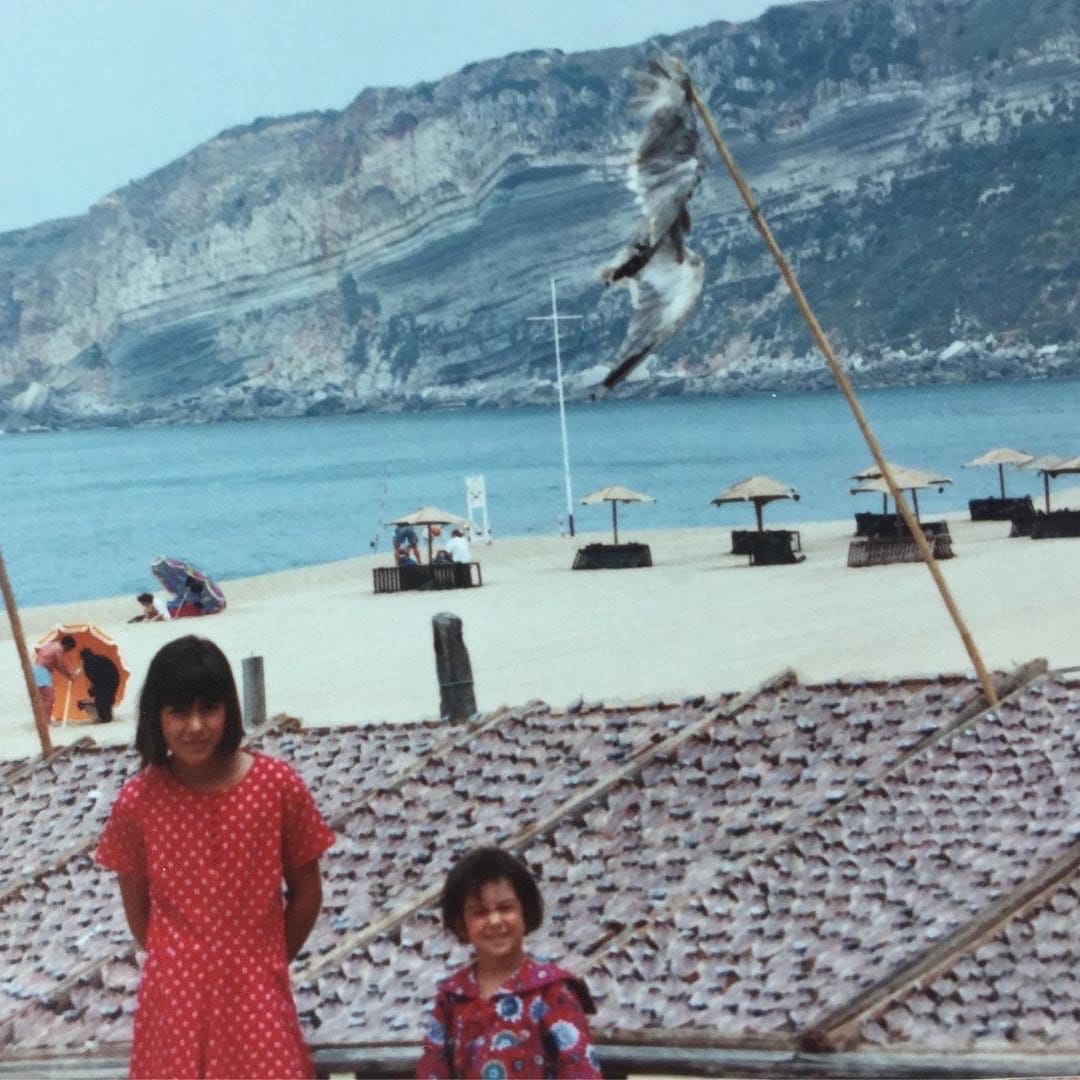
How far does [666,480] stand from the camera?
332ft

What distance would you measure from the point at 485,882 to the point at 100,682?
50.2ft

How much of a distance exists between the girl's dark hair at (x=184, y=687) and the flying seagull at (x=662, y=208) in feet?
10.5

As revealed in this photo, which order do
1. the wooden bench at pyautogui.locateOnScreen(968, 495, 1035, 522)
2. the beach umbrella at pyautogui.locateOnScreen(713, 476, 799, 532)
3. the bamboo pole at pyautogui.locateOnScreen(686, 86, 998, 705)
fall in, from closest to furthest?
the bamboo pole at pyautogui.locateOnScreen(686, 86, 998, 705) < the beach umbrella at pyautogui.locateOnScreen(713, 476, 799, 532) < the wooden bench at pyautogui.locateOnScreen(968, 495, 1035, 522)

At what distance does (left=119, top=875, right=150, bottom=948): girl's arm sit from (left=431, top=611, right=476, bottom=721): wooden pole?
4.41 metres

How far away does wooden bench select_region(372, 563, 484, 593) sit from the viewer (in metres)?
34.7

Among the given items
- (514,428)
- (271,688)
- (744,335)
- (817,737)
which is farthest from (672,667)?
(744,335)

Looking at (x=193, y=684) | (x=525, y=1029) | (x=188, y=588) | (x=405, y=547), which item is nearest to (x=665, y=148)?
(x=193, y=684)

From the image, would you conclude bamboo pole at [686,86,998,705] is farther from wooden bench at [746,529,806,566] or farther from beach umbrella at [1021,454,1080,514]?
beach umbrella at [1021,454,1080,514]

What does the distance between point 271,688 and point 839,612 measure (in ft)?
23.9

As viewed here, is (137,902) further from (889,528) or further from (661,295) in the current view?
(889,528)

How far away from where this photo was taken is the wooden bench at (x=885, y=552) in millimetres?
31844

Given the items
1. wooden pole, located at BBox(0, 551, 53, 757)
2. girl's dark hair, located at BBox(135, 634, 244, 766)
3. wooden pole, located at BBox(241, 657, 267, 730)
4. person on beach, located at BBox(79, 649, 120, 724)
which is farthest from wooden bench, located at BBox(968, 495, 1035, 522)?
girl's dark hair, located at BBox(135, 634, 244, 766)

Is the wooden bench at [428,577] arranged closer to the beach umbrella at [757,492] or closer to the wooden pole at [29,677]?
the beach umbrella at [757,492]

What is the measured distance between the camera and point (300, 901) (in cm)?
501
